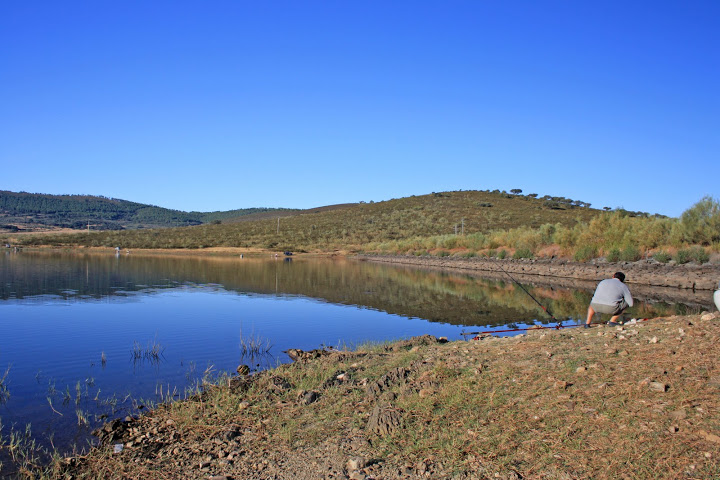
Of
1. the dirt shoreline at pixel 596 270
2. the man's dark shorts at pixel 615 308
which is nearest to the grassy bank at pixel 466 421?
the man's dark shorts at pixel 615 308

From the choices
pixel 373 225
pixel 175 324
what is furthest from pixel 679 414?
pixel 373 225

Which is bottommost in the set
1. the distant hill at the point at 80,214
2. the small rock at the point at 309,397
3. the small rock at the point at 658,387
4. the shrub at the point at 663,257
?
the small rock at the point at 309,397

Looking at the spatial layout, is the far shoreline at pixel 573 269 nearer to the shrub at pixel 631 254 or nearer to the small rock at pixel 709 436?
the shrub at pixel 631 254

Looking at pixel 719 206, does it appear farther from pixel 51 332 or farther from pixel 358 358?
pixel 51 332

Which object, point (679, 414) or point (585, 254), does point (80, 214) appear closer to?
point (585, 254)

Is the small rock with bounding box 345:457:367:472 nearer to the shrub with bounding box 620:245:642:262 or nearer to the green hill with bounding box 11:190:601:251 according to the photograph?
Result: the shrub with bounding box 620:245:642:262

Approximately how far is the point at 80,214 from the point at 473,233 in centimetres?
11820

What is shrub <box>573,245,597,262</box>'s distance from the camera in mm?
32969

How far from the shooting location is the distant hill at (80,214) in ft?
399

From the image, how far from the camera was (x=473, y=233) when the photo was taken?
62.2 metres

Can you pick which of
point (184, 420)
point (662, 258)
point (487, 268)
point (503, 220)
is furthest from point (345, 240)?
point (184, 420)

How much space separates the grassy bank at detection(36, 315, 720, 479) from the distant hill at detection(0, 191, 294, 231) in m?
111

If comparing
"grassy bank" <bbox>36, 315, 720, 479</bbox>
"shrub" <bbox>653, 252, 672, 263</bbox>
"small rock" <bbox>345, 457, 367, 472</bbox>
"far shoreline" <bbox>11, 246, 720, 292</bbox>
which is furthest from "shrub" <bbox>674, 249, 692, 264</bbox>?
"small rock" <bbox>345, 457, 367, 472</bbox>

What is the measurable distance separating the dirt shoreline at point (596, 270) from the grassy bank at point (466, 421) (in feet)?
61.1
